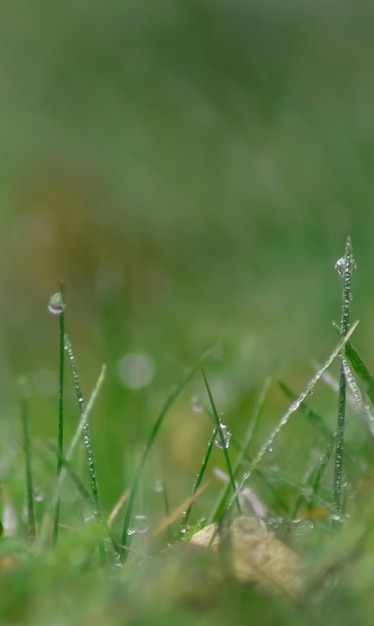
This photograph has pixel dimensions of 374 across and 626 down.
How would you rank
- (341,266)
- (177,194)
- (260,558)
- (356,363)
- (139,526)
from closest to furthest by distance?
(260,558), (356,363), (139,526), (341,266), (177,194)

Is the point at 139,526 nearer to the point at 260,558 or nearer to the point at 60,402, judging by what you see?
the point at 60,402

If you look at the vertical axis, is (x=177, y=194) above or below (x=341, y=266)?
below

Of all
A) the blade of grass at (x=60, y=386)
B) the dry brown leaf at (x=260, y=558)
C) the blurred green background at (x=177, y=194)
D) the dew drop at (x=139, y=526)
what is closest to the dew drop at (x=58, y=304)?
the blade of grass at (x=60, y=386)

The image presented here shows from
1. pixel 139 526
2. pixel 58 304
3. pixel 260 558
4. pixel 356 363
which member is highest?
pixel 356 363

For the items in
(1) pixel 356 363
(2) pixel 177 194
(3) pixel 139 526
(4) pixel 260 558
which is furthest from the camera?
(2) pixel 177 194

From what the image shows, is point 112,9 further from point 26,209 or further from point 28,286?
point 28,286

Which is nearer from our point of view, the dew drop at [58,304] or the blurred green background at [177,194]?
the dew drop at [58,304]

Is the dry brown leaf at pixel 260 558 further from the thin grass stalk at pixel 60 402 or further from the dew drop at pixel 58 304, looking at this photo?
the dew drop at pixel 58 304

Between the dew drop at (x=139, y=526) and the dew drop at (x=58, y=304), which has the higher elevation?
the dew drop at (x=58, y=304)

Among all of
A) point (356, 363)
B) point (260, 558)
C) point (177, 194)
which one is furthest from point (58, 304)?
point (177, 194)
